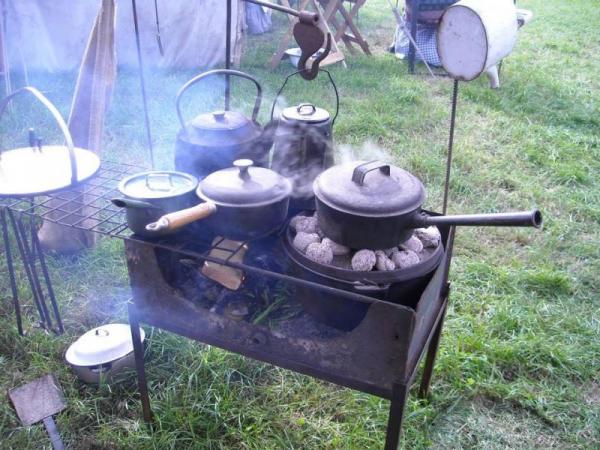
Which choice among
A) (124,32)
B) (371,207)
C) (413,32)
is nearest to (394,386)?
(371,207)

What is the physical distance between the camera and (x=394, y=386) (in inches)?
66.1

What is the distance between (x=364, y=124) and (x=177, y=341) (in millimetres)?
3158

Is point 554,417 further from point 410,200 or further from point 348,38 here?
point 348,38

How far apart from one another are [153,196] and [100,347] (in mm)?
1025

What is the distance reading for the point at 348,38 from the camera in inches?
292

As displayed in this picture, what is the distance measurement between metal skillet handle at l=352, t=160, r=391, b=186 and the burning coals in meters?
0.23

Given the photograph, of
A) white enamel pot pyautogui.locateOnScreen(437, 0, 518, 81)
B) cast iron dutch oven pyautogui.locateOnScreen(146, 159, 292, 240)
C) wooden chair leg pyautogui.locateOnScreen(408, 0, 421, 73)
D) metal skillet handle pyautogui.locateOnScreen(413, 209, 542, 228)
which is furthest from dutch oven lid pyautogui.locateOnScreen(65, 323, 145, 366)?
wooden chair leg pyautogui.locateOnScreen(408, 0, 421, 73)

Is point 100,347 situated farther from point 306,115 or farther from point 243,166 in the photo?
point 306,115

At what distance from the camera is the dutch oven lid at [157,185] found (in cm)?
186

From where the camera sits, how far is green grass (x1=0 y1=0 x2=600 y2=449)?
7.63ft

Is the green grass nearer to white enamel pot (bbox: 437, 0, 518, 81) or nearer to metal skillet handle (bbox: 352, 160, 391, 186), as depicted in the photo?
metal skillet handle (bbox: 352, 160, 391, 186)

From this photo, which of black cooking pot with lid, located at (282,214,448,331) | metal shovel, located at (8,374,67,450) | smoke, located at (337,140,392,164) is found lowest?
metal shovel, located at (8,374,67,450)

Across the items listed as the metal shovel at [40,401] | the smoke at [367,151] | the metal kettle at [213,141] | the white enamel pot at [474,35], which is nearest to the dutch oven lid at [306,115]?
the metal kettle at [213,141]

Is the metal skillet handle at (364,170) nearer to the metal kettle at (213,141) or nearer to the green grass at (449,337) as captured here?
the metal kettle at (213,141)
